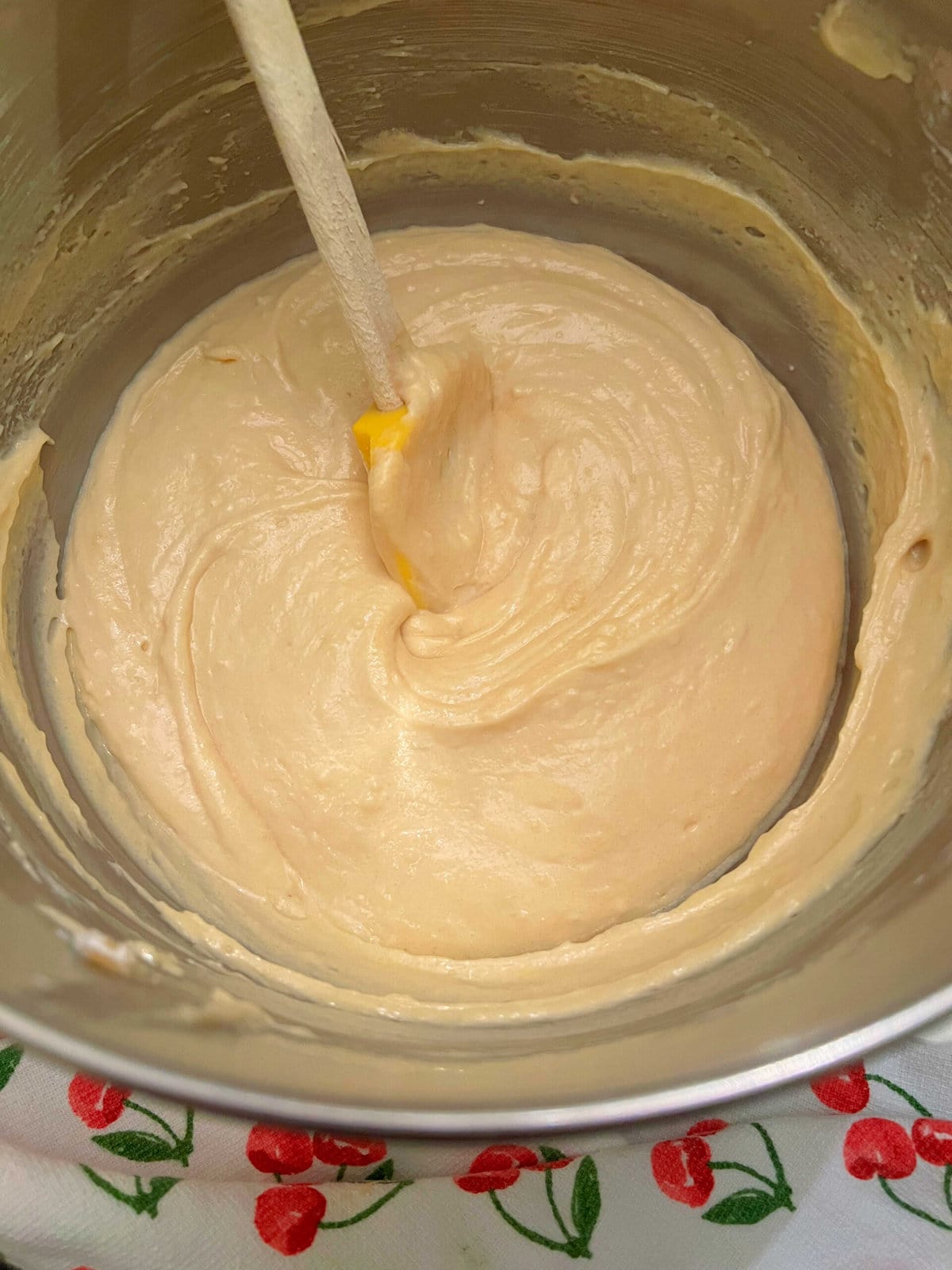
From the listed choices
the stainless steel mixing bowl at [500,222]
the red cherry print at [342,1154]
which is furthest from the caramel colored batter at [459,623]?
the red cherry print at [342,1154]

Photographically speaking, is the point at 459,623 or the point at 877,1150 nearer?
the point at 877,1150

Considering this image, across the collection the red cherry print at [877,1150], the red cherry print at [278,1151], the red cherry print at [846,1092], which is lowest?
the red cherry print at [278,1151]

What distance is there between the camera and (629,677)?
5.55 ft

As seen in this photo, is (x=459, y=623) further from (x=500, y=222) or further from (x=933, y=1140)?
(x=933, y=1140)

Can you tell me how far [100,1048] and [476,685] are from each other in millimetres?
884

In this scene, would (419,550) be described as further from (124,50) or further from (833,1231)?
(833,1231)

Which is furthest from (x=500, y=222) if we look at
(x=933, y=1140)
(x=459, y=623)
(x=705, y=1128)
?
(x=933, y=1140)

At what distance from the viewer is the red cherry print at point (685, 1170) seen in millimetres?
1457

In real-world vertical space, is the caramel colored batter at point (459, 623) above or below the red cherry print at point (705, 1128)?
above

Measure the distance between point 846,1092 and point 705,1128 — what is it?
24 centimetres

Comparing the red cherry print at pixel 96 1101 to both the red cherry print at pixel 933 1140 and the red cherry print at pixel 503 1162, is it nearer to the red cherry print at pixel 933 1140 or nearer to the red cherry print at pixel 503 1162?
the red cherry print at pixel 503 1162

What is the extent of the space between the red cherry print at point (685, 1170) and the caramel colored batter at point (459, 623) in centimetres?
30

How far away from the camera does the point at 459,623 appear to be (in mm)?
1789

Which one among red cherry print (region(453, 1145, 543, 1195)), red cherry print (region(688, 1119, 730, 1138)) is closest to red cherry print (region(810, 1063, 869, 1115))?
red cherry print (region(688, 1119, 730, 1138))
